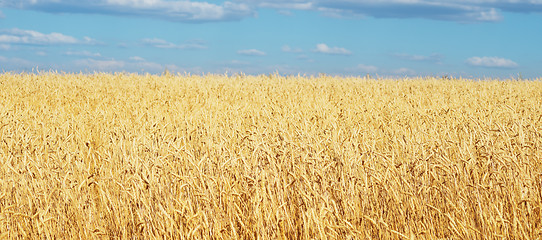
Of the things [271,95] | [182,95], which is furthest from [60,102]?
[271,95]

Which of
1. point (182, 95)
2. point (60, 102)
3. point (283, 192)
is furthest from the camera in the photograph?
point (182, 95)

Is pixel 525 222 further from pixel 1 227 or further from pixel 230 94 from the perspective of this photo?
pixel 230 94

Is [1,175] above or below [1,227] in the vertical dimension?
above

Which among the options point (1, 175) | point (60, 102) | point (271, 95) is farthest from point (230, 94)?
point (1, 175)

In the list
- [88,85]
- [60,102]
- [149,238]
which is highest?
[88,85]

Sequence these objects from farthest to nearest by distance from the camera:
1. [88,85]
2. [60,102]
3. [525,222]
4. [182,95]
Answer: [88,85], [182,95], [60,102], [525,222]

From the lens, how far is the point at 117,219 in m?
2.86

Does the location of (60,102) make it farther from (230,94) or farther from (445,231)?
(445,231)

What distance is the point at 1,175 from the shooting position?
3559mm

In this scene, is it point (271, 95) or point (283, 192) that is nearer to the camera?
point (283, 192)

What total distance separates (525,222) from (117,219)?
2295mm

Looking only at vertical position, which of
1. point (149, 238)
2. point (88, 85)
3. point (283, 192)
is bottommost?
point (149, 238)

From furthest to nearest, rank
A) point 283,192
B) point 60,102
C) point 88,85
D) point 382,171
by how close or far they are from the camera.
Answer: point 88,85 → point 60,102 → point 382,171 → point 283,192

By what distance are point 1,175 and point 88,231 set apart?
46.3 inches
